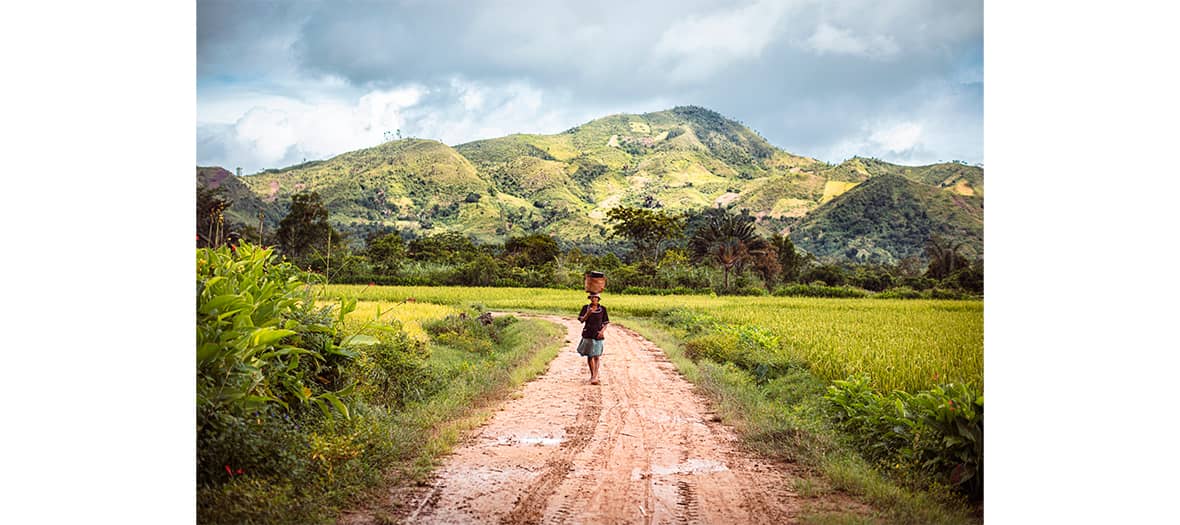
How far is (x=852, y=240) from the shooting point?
5512mm

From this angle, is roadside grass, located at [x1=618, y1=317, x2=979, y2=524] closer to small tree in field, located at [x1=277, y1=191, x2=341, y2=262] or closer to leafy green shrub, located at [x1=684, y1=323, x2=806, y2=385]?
leafy green shrub, located at [x1=684, y1=323, x2=806, y2=385]

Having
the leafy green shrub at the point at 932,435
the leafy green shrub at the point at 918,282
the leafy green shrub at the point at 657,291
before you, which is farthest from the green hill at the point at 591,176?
the leafy green shrub at the point at 932,435

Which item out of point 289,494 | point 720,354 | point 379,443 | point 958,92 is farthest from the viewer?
point 720,354

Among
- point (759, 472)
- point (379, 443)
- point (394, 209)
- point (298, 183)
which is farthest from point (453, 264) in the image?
point (759, 472)

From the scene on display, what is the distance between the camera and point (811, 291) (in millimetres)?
5465

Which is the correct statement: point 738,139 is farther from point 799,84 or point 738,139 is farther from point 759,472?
point 759,472

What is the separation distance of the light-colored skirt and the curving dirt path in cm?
9

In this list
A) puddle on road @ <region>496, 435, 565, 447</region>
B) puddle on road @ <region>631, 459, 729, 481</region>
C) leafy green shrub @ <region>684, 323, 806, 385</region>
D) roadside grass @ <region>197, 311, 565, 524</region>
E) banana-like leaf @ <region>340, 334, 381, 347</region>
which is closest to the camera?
roadside grass @ <region>197, 311, 565, 524</region>

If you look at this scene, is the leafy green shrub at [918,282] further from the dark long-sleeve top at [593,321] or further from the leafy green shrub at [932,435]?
the dark long-sleeve top at [593,321]

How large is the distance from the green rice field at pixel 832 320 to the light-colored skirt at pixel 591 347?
242 mm

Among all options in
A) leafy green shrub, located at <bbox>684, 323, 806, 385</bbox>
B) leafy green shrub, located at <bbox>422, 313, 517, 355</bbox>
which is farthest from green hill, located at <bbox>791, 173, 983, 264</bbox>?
leafy green shrub, located at <bbox>422, 313, 517, 355</bbox>

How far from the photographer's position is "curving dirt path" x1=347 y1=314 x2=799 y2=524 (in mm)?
4078

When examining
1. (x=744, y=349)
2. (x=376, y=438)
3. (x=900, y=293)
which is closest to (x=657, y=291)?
(x=744, y=349)
